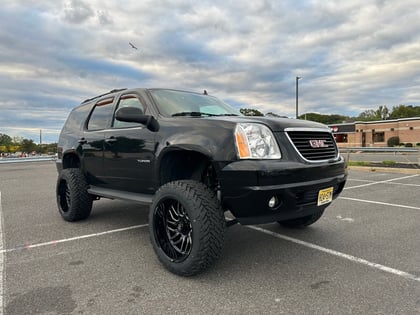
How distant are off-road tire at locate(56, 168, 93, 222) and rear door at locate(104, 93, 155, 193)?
582 mm

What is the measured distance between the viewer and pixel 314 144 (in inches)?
121

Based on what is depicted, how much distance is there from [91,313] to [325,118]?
105 m

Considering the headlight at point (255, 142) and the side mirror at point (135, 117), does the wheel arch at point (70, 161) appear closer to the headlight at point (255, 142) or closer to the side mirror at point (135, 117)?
the side mirror at point (135, 117)

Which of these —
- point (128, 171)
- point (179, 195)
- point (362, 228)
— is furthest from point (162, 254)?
point (362, 228)

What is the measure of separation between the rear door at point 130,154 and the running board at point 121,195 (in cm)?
6

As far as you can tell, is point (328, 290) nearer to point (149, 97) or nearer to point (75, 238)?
point (149, 97)

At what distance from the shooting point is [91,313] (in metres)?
2.23

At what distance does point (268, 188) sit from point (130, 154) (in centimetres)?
178

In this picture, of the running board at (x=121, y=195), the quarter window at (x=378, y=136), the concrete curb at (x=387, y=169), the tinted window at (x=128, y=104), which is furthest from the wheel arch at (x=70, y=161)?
the quarter window at (x=378, y=136)

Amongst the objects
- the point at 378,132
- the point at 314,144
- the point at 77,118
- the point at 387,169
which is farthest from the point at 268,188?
the point at 378,132

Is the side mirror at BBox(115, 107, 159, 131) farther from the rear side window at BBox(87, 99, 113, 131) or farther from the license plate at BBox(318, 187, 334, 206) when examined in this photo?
the license plate at BBox(318, 187, 334, 206)

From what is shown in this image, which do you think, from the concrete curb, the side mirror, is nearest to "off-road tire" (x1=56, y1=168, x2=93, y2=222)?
the side mirror

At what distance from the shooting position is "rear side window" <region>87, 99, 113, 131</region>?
438 cm

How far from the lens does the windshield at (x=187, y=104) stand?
3598mm
